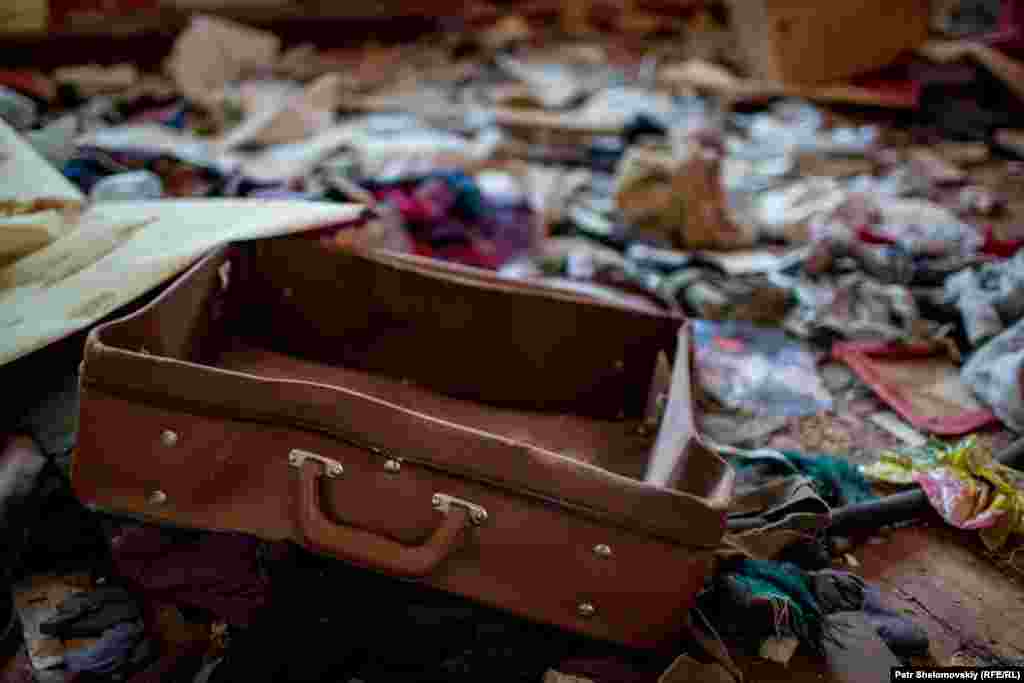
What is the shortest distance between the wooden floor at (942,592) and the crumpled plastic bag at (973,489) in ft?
0.23

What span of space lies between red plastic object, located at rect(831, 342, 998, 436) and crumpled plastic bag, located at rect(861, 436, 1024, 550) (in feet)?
0.69

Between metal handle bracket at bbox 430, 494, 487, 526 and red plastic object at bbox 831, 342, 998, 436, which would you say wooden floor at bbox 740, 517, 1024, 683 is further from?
metal handle bracket at bbox 430, 494, 487, 526

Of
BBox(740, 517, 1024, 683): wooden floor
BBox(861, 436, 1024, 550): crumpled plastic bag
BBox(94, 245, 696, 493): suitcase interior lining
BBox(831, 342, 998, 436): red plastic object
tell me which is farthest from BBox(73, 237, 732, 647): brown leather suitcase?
BBox(831, 342, 998, 436): red plastic object

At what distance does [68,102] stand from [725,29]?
14.3 feet

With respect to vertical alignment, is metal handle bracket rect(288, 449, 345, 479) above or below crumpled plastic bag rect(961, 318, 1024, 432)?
above

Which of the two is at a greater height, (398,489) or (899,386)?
(398,489)

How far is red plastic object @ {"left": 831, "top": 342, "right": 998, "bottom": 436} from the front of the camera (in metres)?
2.23

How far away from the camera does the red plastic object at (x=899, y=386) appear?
87.9 inches

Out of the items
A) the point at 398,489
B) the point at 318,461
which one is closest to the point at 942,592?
the point at 398,489

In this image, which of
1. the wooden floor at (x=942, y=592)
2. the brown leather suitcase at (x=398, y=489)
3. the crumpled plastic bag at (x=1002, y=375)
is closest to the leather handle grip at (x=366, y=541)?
the brown leather suitcase at (x=398, y=489)

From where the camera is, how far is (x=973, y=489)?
187 centimetres

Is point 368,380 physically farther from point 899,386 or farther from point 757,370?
point 899,386

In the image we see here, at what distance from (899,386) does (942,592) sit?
2.62 ft

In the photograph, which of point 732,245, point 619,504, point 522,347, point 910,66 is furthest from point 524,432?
point 910,66
